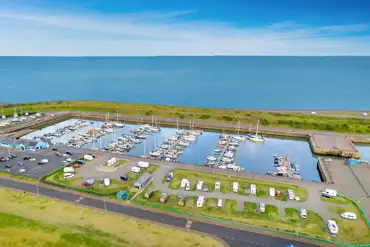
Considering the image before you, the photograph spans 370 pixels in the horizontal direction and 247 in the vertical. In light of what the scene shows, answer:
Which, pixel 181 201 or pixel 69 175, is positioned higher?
pixel 69 175

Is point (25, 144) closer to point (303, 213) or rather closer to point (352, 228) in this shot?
point (303, 213)

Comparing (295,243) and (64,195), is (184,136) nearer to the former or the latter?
(64,195)

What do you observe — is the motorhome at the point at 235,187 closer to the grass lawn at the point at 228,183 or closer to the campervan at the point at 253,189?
the grass lawn at the point at 228,183

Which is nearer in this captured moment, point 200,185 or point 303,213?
point 303,213

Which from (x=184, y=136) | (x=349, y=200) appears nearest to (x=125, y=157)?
(x=184, y=136)

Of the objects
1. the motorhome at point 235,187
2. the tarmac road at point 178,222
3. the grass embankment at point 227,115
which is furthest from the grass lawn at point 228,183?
the grass embankment at point 227,115

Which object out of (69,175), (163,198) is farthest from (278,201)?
(69,175)

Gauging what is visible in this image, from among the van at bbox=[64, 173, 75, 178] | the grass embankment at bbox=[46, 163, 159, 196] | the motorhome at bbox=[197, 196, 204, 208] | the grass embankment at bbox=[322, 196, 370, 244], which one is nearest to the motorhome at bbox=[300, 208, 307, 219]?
the grass embankment at bbox=[322, 196, 370, 244]
